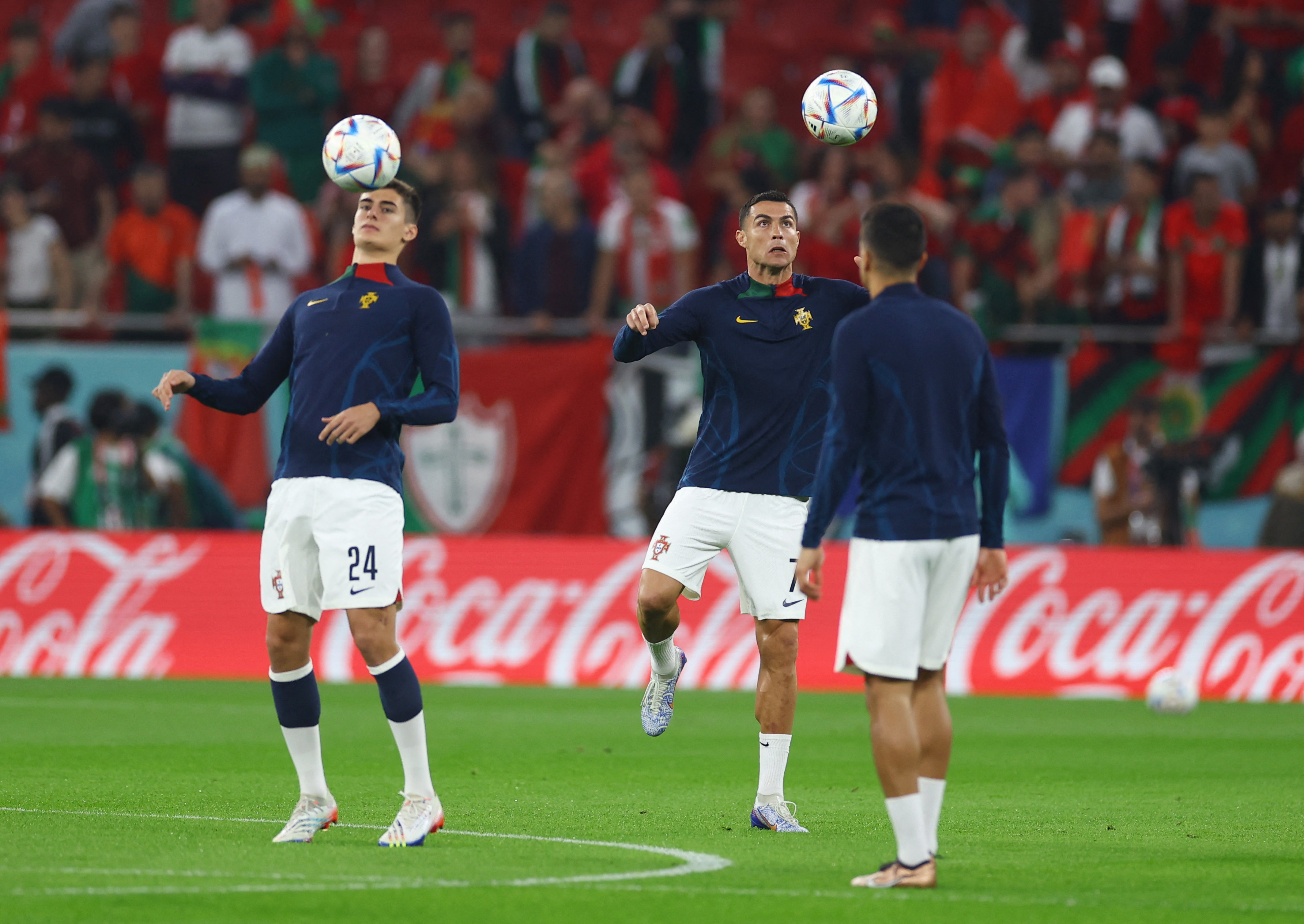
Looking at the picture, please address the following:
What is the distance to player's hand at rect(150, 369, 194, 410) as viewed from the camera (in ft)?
26.2

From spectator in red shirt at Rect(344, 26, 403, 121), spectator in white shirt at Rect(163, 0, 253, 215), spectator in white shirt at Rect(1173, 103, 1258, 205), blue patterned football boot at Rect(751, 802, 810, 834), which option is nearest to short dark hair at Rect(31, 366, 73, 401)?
spectator in white shirt at Rect(163, 0, 253, 215)

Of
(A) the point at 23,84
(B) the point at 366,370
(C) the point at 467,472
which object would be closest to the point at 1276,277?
(C) the point at 467,472

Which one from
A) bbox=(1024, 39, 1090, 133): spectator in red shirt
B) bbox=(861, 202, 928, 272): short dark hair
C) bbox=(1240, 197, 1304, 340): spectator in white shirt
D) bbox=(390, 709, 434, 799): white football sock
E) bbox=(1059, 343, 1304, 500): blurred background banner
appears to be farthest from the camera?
bbox=(1024, 39, 1090, 133): spectator in red shirt

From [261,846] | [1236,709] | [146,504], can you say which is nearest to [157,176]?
[146,504]

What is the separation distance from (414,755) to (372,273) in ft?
→ 6.84

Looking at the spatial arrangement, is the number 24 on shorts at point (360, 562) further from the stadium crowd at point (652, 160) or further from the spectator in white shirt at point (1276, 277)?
the spectator in white shirt at point (1276, 277)

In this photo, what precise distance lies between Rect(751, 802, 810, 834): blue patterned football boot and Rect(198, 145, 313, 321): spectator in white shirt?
11.9 m

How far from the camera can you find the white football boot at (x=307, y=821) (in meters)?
7.96

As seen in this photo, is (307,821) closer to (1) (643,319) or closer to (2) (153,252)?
(1) (643,319)

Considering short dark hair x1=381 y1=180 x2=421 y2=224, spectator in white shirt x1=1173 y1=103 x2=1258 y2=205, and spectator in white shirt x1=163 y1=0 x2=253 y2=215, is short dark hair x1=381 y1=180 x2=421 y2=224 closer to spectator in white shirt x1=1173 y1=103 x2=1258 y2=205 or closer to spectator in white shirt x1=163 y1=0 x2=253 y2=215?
spectator in white shirt x1=163 y1=0 x2=253 y2=215

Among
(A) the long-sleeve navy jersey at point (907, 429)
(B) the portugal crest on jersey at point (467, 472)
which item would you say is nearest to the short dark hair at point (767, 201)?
(A) the long-sleeve navy jersey at point (907, 429)

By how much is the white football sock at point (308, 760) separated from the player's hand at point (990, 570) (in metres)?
2.94

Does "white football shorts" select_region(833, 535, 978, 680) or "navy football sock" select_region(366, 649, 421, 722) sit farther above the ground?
"white football shorts" select_region(833, 535, 978, 680)

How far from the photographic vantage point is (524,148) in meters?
21.5
